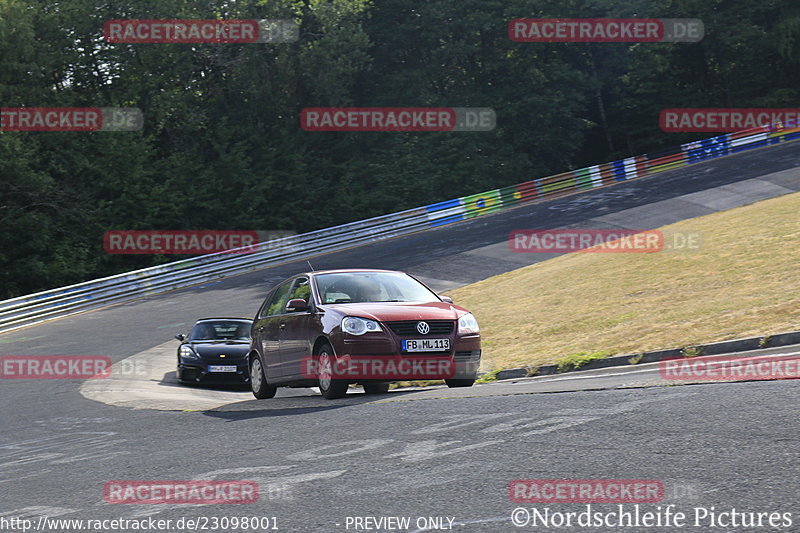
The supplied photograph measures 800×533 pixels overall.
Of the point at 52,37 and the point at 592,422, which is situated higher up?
the point at 52,37

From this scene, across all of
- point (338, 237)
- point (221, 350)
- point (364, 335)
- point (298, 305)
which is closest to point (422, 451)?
point (364, 335)

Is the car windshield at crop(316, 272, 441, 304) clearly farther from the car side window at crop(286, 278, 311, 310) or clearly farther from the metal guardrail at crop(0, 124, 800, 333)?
the metal guardrail at crop(0, 124, 800, 333)

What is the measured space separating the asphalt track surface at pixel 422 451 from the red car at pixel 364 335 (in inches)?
14.3

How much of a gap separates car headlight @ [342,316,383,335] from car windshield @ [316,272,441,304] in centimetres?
89

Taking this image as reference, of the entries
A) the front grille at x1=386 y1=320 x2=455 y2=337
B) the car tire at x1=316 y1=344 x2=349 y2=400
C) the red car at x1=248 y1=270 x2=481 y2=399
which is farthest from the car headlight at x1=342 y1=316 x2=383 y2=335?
the car tire at x1=316 y1=344 x2=349 y2=400

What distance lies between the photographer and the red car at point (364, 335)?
37.2 ft

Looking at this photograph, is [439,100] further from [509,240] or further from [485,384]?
[485,384]

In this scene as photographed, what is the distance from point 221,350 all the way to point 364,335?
7340mm

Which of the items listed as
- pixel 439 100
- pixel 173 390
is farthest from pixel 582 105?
pixel 173 390

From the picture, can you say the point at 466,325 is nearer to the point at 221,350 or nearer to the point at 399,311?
the point at 399,311

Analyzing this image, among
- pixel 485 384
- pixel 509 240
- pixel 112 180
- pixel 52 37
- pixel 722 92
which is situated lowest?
pixel 485 384

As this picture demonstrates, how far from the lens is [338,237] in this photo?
128 feet

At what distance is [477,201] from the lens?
43.5 metres

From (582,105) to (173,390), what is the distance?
A: 4626cm
